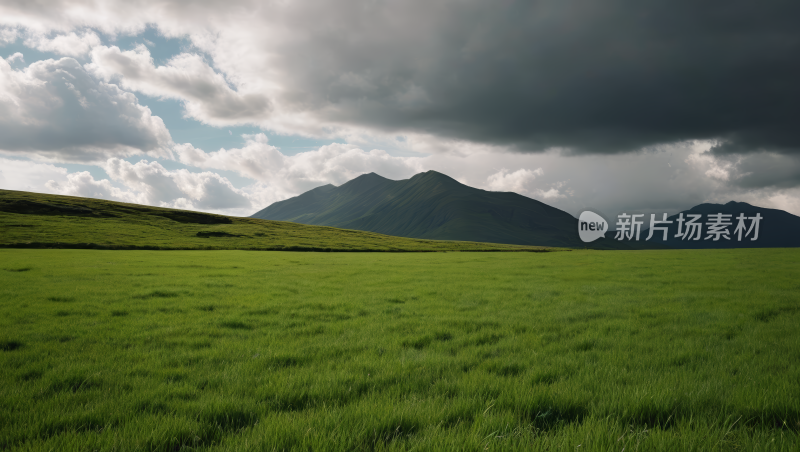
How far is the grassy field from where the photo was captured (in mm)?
3771

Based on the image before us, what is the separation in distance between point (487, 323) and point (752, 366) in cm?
524

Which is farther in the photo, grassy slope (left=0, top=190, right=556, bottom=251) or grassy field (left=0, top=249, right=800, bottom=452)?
grassy slope (left=0, top=190, right=556, bottom=251)

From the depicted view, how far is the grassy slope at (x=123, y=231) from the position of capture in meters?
66.3

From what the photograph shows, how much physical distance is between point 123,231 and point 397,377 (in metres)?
101

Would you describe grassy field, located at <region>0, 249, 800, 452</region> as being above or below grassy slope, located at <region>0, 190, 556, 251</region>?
above

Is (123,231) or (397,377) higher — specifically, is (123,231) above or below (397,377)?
below

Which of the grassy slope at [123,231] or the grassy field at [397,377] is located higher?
the grassy field at [397,377]

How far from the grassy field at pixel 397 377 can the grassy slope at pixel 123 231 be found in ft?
222

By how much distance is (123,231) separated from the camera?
83000 mm

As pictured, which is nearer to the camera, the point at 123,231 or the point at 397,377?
the point at 397,377

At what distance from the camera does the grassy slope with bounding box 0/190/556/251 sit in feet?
218

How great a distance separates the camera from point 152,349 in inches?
290

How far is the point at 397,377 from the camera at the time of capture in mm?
5637

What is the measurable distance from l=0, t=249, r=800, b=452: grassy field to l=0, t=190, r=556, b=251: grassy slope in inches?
2663
